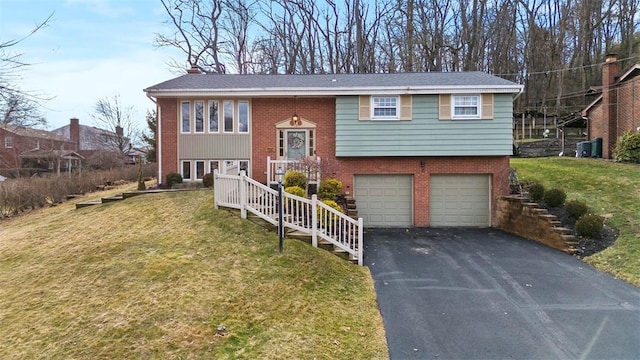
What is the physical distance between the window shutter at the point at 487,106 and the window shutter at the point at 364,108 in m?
4.11

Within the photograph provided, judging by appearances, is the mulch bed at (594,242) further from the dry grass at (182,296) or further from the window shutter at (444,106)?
the dry grass at (182,296)

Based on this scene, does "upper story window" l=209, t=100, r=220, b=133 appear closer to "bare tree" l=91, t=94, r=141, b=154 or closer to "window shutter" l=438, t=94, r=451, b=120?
"window shutter" l=438, t=94, r=451, b=120

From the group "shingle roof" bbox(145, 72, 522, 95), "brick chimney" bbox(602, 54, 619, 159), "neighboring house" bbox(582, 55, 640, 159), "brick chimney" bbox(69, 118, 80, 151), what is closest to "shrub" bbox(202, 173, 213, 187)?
"shingle roof" bbox(145, 72, 522, 95)

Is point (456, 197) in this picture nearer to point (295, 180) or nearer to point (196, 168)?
point (295, 180)

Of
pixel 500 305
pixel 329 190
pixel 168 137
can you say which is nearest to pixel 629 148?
pixel 329 190

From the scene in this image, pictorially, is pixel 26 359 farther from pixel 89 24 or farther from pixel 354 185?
pixel 89 24

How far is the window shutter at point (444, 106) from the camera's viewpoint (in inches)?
513

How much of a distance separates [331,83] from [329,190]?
4.84 meters

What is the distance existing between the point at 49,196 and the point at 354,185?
44.0ft

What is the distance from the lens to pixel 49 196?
1562 centimetres

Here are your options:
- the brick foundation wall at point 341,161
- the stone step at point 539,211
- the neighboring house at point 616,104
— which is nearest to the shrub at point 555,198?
the stone step at point 539,211

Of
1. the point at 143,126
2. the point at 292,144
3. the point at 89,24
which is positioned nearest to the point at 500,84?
the point at 292,144

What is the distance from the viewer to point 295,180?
11.5m

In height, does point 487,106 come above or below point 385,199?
above
